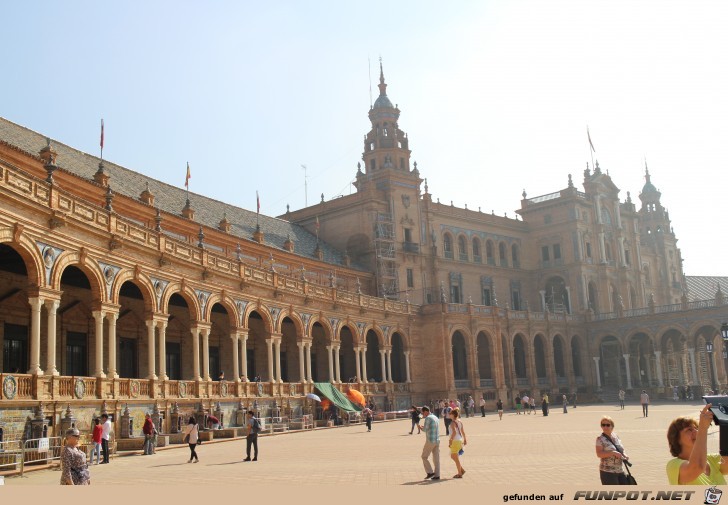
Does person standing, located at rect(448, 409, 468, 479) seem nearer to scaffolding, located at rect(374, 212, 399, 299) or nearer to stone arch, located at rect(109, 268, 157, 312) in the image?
stone arch, located at rect(109, 268, 157, 312)

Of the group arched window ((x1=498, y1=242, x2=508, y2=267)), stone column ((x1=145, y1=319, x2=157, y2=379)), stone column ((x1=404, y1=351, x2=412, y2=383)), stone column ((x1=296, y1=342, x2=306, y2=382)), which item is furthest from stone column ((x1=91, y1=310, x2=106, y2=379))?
arched window ((x1=498, y1=242, x2=508, y2=267))

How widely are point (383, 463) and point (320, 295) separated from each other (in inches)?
1072

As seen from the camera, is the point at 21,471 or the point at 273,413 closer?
the point at 21,471

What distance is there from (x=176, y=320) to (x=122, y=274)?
10.4m

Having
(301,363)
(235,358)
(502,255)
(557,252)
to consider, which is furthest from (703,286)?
(235,358)

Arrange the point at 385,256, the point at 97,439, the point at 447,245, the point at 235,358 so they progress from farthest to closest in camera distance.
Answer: the point at 447,245 → the point at 385,256 → the point at 235,358 → the point at 97,439

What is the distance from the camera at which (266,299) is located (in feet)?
136

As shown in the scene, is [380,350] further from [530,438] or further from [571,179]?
[571,179]

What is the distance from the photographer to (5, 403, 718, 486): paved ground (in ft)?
53.3

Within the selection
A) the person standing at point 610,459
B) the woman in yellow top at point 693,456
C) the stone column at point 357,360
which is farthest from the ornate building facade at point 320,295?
the woman in yellow top at point 693,456

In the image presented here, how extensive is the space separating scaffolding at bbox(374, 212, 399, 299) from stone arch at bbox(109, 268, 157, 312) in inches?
1325

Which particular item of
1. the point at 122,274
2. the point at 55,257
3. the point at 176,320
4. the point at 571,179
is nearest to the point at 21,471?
the point at 55,257

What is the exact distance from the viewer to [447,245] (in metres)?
73.2

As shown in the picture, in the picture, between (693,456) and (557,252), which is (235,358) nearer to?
(693,456)
